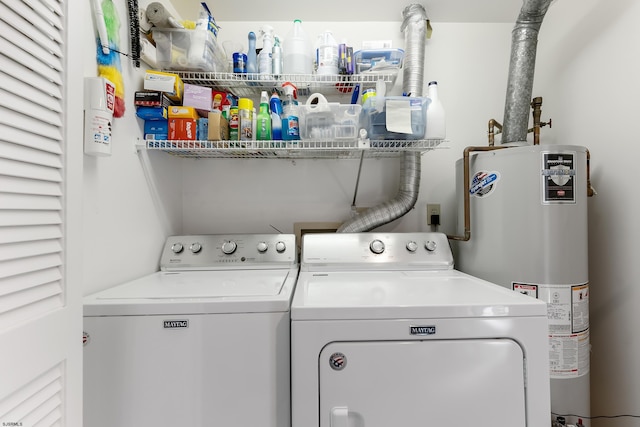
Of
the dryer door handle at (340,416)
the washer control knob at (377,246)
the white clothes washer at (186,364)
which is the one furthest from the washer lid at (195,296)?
the washer control knob at (377,246)

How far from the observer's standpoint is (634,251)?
1268mm

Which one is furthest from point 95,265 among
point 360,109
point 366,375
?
point 360,109

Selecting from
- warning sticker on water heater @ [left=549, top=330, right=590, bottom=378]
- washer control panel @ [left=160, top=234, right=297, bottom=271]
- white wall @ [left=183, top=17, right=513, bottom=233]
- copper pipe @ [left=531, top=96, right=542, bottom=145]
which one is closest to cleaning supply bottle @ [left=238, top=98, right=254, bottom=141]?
white wall @ [left=183, top=17, right=513, bottom=233]

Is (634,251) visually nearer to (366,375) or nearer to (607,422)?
(607,422)

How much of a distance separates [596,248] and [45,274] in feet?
6.90

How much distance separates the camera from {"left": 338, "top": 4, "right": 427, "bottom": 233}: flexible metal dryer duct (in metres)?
1.70

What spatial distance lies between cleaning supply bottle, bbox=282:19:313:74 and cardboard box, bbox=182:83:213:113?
1.44ft

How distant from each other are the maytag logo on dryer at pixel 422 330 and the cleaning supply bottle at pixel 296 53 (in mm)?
1349

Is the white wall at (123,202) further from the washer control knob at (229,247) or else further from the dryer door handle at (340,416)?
the dryer door handle at (340,416)

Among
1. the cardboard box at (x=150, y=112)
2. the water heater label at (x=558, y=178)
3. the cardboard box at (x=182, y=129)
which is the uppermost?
the cardboard box at (x=150, y=112)

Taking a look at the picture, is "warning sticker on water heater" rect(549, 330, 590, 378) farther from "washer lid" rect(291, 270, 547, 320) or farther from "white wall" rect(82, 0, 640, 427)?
"washer lid" rect(291, 270, 547, 320)

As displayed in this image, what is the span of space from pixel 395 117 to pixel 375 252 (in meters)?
0.66

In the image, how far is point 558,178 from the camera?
4.01 ft

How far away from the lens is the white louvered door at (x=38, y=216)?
22.9 inches
